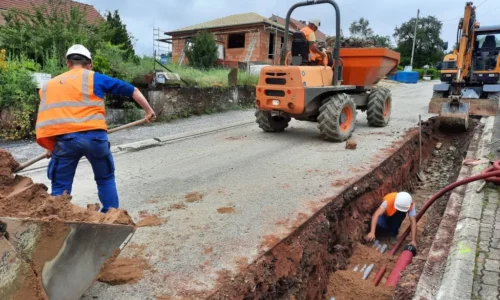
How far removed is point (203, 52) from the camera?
21.1 m

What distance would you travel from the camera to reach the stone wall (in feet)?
34.0

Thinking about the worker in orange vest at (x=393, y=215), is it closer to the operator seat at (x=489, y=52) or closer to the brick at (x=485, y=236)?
the brick at (x=485, y=236)

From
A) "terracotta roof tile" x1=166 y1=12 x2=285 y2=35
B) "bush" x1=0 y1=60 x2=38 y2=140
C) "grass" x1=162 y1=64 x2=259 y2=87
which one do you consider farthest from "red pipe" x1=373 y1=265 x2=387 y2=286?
"terracotta roof tile" x1=166 y1=12 x2=285 y2=35

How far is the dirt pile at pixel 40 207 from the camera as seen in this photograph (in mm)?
2219

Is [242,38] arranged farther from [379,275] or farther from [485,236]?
[485,236]

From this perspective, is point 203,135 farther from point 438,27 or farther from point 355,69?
point 438,27

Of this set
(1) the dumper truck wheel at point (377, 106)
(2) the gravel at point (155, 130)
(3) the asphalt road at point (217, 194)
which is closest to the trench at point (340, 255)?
(3) the asphalt road at point (217, 194)

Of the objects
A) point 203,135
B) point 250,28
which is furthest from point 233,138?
point 250,28

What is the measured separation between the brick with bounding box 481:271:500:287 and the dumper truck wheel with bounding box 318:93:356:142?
4.75 metres

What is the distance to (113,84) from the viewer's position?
311 cm

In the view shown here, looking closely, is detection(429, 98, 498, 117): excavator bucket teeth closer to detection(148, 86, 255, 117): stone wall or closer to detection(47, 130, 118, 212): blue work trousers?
detection(148, 86, 255, 117): stone wall

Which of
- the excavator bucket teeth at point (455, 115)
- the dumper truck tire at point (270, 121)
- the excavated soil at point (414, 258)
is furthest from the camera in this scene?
the excavator bucket teeth at point (455, 115)


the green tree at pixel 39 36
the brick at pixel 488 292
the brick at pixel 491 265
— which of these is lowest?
the brick at pixel 488 292

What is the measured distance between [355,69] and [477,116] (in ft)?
17.0
